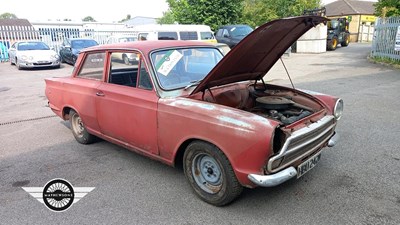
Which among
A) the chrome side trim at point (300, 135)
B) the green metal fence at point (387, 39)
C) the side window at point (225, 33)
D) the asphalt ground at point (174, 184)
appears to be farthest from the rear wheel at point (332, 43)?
the chrome side trim at point (300, 135)

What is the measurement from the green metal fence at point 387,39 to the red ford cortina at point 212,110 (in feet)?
37.4

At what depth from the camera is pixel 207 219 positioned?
119 inches

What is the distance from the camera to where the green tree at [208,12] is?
2369cm

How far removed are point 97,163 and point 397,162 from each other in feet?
13.3

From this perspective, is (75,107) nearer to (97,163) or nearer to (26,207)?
(97,163)

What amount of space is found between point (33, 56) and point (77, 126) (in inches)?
464

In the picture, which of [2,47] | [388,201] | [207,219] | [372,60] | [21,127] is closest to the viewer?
[207,219]

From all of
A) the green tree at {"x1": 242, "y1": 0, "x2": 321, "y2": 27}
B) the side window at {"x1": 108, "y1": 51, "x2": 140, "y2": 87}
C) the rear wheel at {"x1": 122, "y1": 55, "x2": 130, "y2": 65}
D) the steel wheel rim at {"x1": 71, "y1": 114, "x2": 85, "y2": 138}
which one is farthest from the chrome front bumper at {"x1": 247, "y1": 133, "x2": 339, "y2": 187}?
A: the green tree at {"x1": 242, "y1": 0, "x2": 321, "y2": 27}

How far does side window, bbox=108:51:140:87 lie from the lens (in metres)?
4.13

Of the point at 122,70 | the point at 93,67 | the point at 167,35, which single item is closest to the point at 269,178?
the point at 122,70

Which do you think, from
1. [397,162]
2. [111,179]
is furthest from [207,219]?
[397,162]

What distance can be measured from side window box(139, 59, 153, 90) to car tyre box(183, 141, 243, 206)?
3.06ft

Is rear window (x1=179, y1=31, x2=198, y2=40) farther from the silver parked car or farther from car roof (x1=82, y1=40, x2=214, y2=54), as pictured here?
car roof (x1=82, y1=40, x2=214, y2=54)
